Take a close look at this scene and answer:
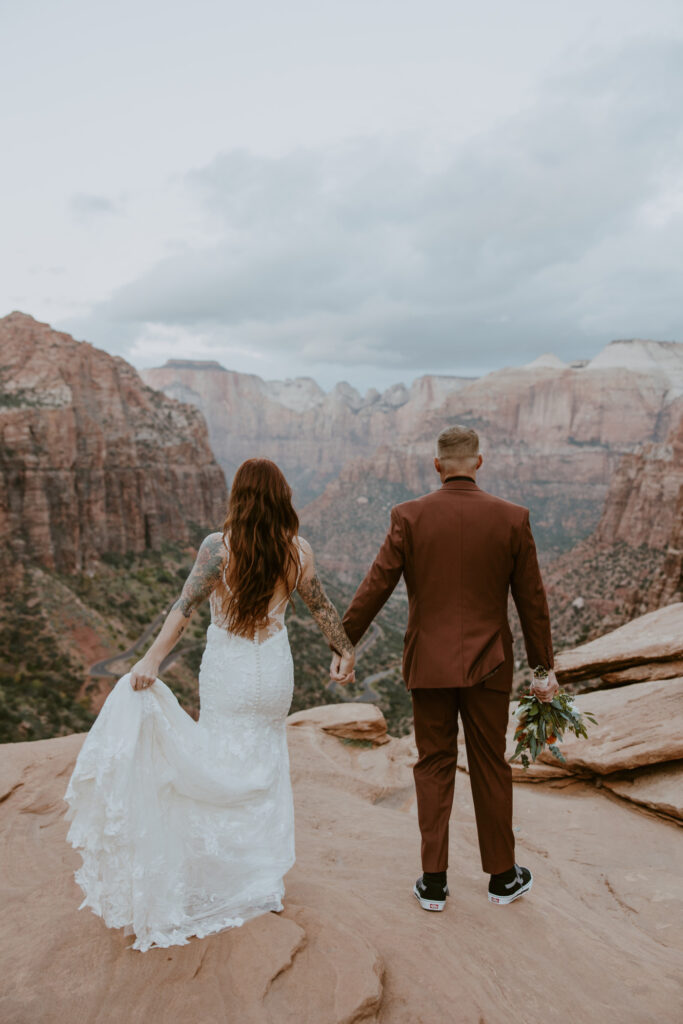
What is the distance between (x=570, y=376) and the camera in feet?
545

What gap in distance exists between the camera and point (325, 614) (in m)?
4.54

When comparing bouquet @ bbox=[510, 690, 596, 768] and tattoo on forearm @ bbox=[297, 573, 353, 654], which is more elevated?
tattoo on forearm @ bbox=[297, 573, 353, 654]

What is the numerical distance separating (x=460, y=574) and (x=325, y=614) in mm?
1014

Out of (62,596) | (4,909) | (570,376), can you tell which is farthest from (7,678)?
(570,376)

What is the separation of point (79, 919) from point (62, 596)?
115ft

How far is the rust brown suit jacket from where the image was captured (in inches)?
167

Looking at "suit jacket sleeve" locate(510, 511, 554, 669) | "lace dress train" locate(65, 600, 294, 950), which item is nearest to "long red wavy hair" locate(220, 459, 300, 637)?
"lace dress train" locate(65, 600, 294, 950)

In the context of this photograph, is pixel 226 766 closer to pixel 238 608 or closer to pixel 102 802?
pixel 102 802

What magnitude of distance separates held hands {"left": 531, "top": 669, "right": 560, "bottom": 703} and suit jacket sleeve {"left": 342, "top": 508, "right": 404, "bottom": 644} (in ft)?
4.54

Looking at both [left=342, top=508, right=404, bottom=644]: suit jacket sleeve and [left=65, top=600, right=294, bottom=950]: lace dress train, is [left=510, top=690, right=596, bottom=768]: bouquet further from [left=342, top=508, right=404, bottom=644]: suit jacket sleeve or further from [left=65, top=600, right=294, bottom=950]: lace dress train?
[left=65, top=600, right=294, bottom=950]: lace dress train

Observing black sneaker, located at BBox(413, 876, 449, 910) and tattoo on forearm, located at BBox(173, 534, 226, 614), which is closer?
tattoo on forearm, located at BBox(173, 534, 226, 614)

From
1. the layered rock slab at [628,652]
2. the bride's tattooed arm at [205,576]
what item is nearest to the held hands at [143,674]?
the bride's tattooed arm at [205,576]

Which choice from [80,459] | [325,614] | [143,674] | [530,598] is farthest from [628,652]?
[80,459]

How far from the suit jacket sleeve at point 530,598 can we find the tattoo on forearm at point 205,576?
203 cm
